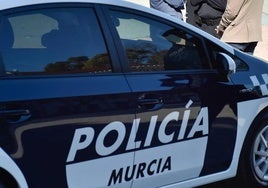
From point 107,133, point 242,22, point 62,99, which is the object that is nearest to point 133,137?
point 107,133

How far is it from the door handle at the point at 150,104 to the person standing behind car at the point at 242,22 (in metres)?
2.83

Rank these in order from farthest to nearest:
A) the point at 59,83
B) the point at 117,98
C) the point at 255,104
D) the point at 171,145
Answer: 1. the point at 255,104
2. the point at 171,145
3. the point at 117,98
4. the point at 59,83

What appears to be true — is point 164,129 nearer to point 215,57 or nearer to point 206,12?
point 215,57

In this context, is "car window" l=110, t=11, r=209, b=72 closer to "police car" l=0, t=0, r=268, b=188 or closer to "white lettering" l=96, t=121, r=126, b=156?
"police car" l=0, t=0, r=268, b=188

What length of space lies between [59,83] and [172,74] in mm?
909

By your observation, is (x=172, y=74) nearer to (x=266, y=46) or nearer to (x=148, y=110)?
(x=148, y=110)

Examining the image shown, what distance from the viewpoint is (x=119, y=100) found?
10.9 ft

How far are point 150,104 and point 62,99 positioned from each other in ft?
2.13

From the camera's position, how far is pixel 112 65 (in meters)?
3.43

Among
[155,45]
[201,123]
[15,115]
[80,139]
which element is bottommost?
[201,123]

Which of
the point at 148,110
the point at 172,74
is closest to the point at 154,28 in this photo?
the point at 172,74

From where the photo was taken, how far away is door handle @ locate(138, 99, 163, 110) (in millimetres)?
3439

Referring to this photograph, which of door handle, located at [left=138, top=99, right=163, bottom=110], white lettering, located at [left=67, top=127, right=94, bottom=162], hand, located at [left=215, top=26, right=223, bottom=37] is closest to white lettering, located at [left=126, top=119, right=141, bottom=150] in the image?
door handle, located at [left=138, top=99, right=163, bottom=110]

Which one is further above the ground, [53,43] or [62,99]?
[53,43]
